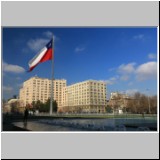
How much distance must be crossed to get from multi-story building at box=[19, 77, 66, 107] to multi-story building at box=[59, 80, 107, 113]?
7.72 m

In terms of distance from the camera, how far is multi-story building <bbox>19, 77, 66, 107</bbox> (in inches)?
3031

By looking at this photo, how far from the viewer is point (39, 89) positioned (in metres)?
78.1

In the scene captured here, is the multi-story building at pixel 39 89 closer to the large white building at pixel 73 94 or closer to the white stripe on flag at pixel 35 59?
the large white building at pixel 73 94

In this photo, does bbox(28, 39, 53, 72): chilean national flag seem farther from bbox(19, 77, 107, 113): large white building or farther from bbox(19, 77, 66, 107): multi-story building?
bbox(19, 77, 66, 107): multi-story building

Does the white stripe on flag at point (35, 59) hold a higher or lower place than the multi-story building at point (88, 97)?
higher

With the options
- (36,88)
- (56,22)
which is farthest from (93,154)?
(36,88)

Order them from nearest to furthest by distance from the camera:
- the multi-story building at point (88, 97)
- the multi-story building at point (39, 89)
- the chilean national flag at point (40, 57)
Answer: the chilean national flag at point (40, 57)
the multi-story building at point (88, 97)
the multi-story building at point (39, 89)

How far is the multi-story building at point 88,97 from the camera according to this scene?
65.9 m

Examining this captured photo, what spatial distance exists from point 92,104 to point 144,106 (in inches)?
563

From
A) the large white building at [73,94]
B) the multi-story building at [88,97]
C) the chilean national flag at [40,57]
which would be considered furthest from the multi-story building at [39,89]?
the chilean national flag at [40,57]

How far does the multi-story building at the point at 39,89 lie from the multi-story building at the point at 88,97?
772cm

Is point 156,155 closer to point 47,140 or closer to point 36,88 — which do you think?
point 47,140

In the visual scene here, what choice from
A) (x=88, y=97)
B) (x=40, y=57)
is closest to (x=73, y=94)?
(x=88, y=97)

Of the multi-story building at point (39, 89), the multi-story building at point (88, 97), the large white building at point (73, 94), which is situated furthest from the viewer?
the multi-story building at point (39, 89)
